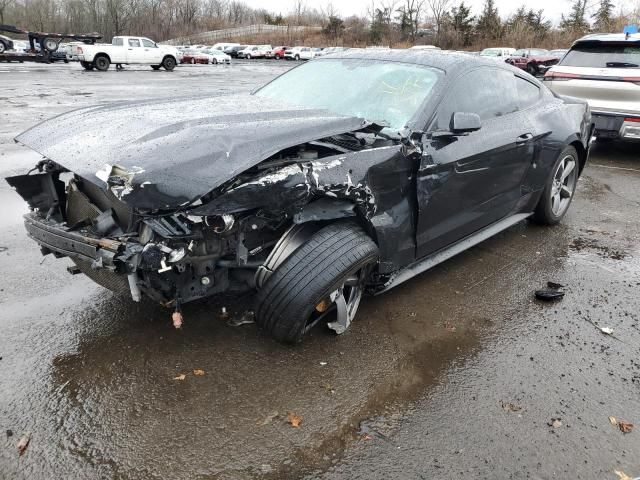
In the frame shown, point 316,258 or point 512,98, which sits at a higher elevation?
point 512,98

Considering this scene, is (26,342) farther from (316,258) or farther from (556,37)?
(556,37)

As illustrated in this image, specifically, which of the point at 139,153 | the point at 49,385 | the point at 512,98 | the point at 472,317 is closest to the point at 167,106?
the point at 139,153

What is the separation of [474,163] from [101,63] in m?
27.8

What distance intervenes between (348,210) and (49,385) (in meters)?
1.86

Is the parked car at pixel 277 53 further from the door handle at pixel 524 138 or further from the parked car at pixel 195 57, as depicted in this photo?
the door handle at pixel 524 138

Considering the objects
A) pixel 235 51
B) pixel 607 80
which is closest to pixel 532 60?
pixel 607 80

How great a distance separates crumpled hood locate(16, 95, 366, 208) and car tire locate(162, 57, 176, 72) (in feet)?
92.7

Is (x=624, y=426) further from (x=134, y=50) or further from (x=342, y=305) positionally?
(x=134, y=50)

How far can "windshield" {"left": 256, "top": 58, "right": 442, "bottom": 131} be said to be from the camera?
3.38 meters

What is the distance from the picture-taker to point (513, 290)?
3789 mm

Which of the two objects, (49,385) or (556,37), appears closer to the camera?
(49,385)

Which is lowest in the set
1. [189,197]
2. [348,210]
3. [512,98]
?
[348,210]

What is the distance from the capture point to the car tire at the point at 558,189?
4656 mm

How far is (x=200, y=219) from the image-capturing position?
2.37 metres
